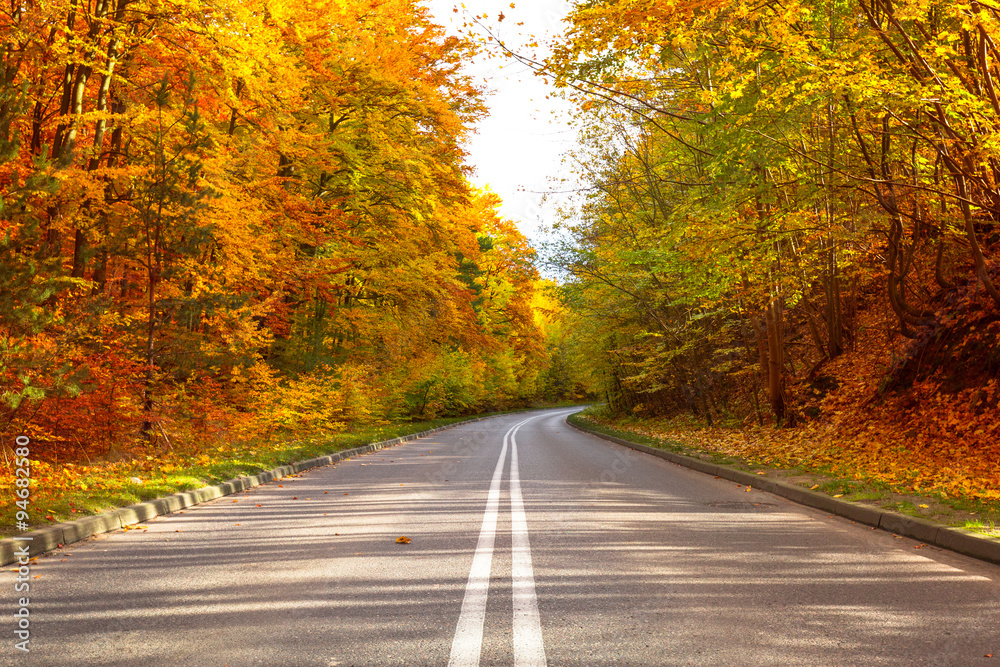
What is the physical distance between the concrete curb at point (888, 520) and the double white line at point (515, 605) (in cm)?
379

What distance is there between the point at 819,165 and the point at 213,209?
41.2 ft

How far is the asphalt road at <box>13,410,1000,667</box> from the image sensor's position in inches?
148

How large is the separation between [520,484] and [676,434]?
1375cm

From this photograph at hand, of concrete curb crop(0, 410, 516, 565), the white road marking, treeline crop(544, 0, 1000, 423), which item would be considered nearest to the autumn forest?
treeline crop(544, 0, 1000, 423)

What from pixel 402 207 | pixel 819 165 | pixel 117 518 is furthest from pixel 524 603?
pixel 402 207

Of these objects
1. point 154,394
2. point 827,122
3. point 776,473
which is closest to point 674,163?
point 827,122

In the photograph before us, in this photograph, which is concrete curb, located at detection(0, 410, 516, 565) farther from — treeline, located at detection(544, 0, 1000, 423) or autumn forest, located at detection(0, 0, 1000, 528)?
treeline, located at detection(544, 0, 1000, 423)

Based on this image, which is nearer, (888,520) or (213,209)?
(888,520)

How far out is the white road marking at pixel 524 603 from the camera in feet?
12.1

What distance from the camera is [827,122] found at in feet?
54.4

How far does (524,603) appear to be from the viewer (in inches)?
181

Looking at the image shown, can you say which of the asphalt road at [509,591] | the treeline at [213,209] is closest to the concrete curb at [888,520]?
the asphalt road at [509,591]

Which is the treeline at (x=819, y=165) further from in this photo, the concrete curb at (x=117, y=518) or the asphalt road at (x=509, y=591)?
the concrete curb at (x=117, y=518)

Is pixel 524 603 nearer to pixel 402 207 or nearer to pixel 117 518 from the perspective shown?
pixel 117 518
